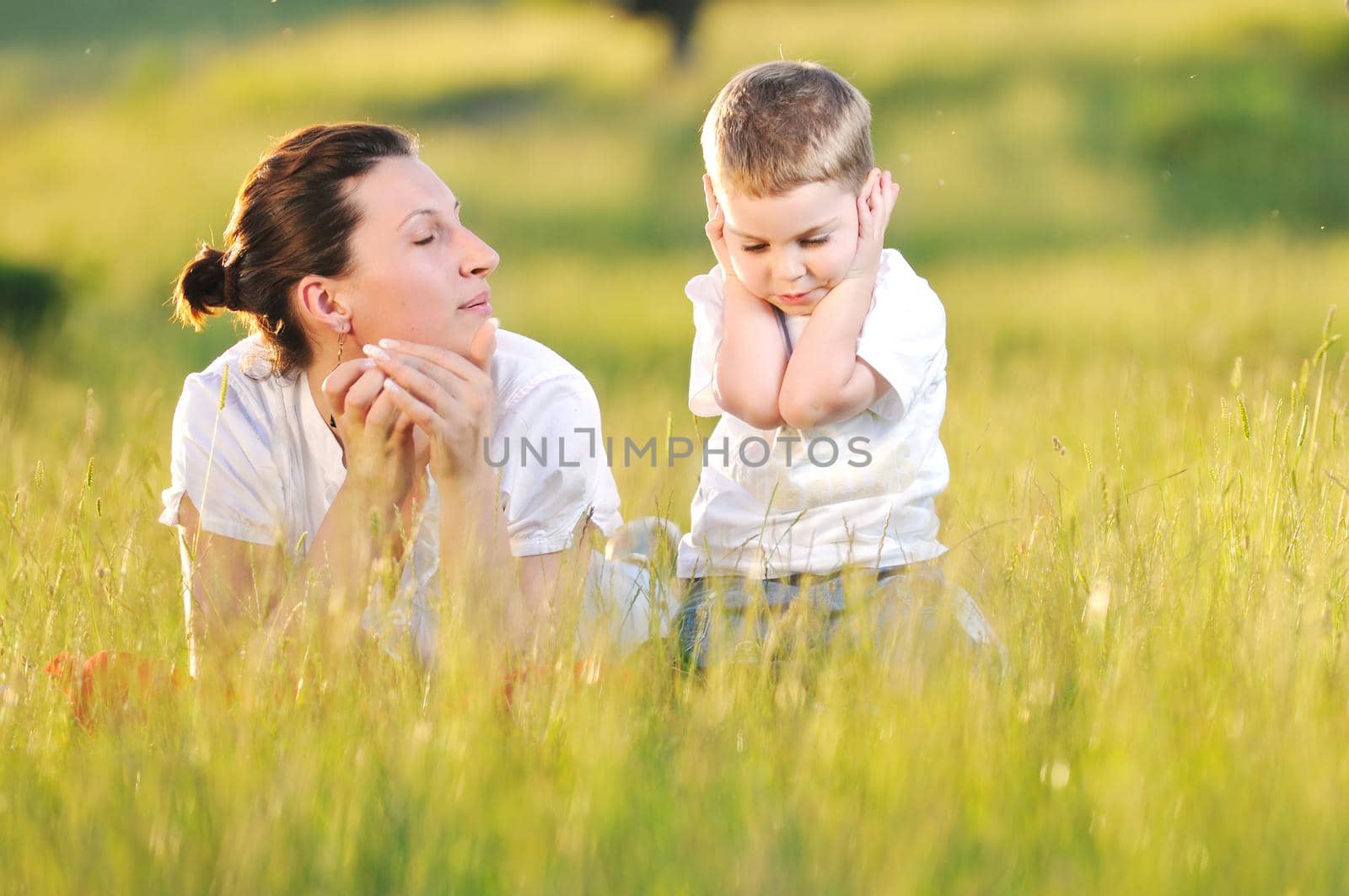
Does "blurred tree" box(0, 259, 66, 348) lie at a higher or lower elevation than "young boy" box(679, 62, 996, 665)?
lower

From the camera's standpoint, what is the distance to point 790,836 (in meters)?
2.17

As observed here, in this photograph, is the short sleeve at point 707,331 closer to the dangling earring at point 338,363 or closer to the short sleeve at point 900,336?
the short sleeve at point 900,336

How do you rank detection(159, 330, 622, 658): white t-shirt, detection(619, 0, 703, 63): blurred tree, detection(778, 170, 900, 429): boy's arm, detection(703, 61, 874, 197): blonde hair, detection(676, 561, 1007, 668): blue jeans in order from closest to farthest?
detection(676, 561, 1007, 668): blue jeans → detection(703, 61, 874, 197): blonde hair → detection(778, 170, 900, 429): boy's arm → detection(159, 330, 622, 658): white t-shirt → detection(619, 0, 703, 63): blurred tree

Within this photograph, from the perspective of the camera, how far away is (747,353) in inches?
127

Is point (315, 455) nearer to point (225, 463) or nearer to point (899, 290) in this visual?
point (225, 463)

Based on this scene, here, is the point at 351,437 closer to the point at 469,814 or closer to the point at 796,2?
the point at 469,814

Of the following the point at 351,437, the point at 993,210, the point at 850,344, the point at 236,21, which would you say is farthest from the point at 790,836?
the point at 236,21

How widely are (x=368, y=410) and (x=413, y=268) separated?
345 millimetres

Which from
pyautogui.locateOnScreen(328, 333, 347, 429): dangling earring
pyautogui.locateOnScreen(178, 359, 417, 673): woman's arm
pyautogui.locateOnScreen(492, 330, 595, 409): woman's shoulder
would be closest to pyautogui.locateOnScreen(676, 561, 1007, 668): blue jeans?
pyautogui.locateOnScreen(492, 330, 595, 409): woman's shoulder

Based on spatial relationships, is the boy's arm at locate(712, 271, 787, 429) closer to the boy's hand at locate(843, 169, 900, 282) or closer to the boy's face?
the boy's face

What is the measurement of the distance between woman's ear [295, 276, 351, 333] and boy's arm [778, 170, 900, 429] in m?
1.04

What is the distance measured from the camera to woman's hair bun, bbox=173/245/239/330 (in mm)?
3592

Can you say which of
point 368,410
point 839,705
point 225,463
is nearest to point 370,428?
point 368,410

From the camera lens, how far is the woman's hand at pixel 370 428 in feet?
10.6
